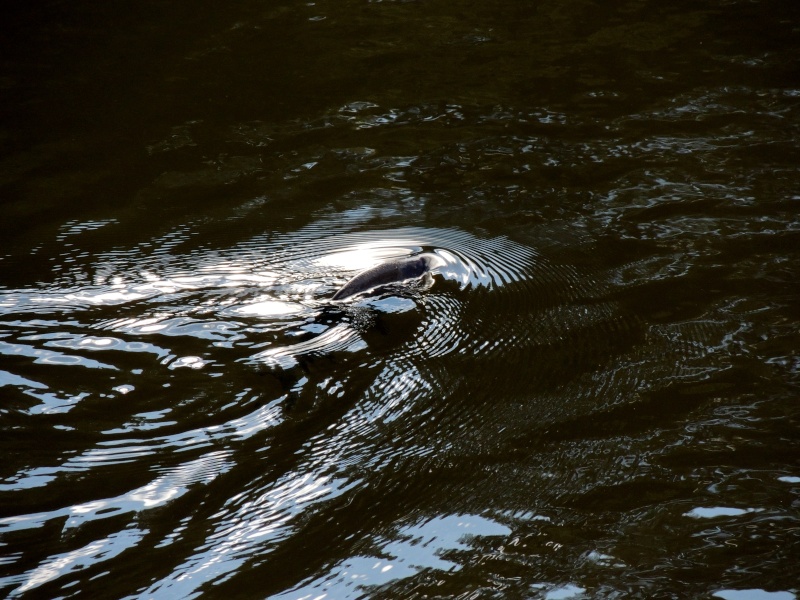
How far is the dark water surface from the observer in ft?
6.89

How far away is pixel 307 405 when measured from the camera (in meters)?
2.58

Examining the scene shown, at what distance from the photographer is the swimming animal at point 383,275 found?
304 centimetres

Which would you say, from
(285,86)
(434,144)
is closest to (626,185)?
(434,144)

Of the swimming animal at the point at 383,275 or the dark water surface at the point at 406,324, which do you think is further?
the swimming animal at the point at 383,275

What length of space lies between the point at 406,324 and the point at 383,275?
0.24 metres

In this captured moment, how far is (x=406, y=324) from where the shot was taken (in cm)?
296

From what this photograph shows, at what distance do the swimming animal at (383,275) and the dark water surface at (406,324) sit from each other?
0.09m

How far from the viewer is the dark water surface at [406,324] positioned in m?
2.10

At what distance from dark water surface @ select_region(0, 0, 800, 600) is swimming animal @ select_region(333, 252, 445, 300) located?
3.6 inches

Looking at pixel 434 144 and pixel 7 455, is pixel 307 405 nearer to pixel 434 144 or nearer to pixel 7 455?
pixel 7 455

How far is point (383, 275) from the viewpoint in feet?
10.0

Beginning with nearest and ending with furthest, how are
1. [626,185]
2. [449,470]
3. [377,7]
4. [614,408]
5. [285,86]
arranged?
1. [449,470]
2. [614,408]
3. [626,185]
4. [285,86]
5. [377,7]

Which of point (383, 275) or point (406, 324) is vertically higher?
point (383, 275)

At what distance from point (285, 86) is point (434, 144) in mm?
1349
